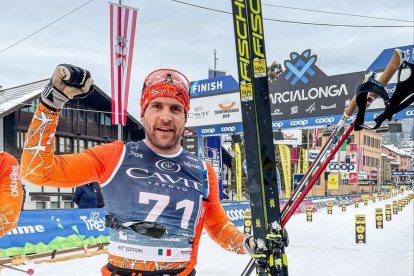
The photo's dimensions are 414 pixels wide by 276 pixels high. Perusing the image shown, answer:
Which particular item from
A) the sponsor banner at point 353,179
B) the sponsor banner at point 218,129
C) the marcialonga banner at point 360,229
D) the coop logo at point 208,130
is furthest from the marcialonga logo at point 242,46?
the sponsor banner at point 353,179

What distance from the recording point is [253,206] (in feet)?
9.19

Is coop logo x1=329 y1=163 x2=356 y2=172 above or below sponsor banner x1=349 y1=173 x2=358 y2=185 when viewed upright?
above

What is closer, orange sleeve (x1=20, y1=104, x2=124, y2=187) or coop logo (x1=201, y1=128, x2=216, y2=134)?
orange sleeve (x1=20, y1=104, x2=124, y2=187)

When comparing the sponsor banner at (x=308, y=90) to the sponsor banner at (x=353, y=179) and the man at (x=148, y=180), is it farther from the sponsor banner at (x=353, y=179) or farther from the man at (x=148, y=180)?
the sponsor banner at (x=353, y=179)

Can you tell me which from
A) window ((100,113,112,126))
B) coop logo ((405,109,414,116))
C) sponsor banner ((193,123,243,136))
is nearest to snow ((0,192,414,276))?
coop logo ((405,109,414,116))

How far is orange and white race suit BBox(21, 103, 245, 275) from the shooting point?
2.11 meters

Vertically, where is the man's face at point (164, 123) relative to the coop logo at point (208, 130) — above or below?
below

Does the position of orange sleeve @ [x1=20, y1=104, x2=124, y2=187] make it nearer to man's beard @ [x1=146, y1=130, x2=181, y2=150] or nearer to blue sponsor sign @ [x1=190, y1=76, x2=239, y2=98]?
man's beard @ [x1=146, y1=130, x2=181, y2=150]

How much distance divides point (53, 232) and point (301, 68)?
353 inches

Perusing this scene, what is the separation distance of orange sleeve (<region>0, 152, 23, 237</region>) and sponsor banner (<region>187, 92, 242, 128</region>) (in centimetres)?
1132

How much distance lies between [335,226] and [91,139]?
52.7 ft

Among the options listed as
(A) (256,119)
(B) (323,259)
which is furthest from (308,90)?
(A) (256,119)

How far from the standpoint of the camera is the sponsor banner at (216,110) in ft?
48.2

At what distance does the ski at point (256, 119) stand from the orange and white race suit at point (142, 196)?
0.56m
